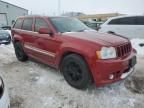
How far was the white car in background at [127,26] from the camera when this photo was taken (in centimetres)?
1075

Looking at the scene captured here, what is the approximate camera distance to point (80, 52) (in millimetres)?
4344

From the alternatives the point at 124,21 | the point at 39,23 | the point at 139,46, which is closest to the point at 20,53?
the point at 39,23

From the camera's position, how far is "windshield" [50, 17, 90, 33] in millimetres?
5340

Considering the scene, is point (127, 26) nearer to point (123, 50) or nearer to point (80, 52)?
point (123, 50)

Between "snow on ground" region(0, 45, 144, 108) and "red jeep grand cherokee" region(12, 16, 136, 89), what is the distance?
324mm

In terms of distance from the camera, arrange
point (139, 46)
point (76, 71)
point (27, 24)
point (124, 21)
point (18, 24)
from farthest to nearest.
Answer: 1. point (124, 21)
2. point (139, 46)
3. point (18, 24)
4. point (27, 24)
5. point (76, 71)

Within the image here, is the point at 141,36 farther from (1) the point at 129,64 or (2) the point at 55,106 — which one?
(2) the point at 55,106

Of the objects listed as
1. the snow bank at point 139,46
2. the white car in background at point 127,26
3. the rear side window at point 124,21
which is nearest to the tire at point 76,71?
→ the snow bank at point 139,46

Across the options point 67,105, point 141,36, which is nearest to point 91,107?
point 67,105

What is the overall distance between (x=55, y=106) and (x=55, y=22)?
2.42 meters

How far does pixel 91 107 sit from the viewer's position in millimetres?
3932

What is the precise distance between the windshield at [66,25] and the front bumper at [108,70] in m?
1.61

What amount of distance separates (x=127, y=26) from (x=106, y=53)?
24.1 ft

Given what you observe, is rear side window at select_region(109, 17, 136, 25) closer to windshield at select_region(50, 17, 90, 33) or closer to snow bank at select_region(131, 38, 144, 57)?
snow bank at select_region(131, 38, 144, 57)
